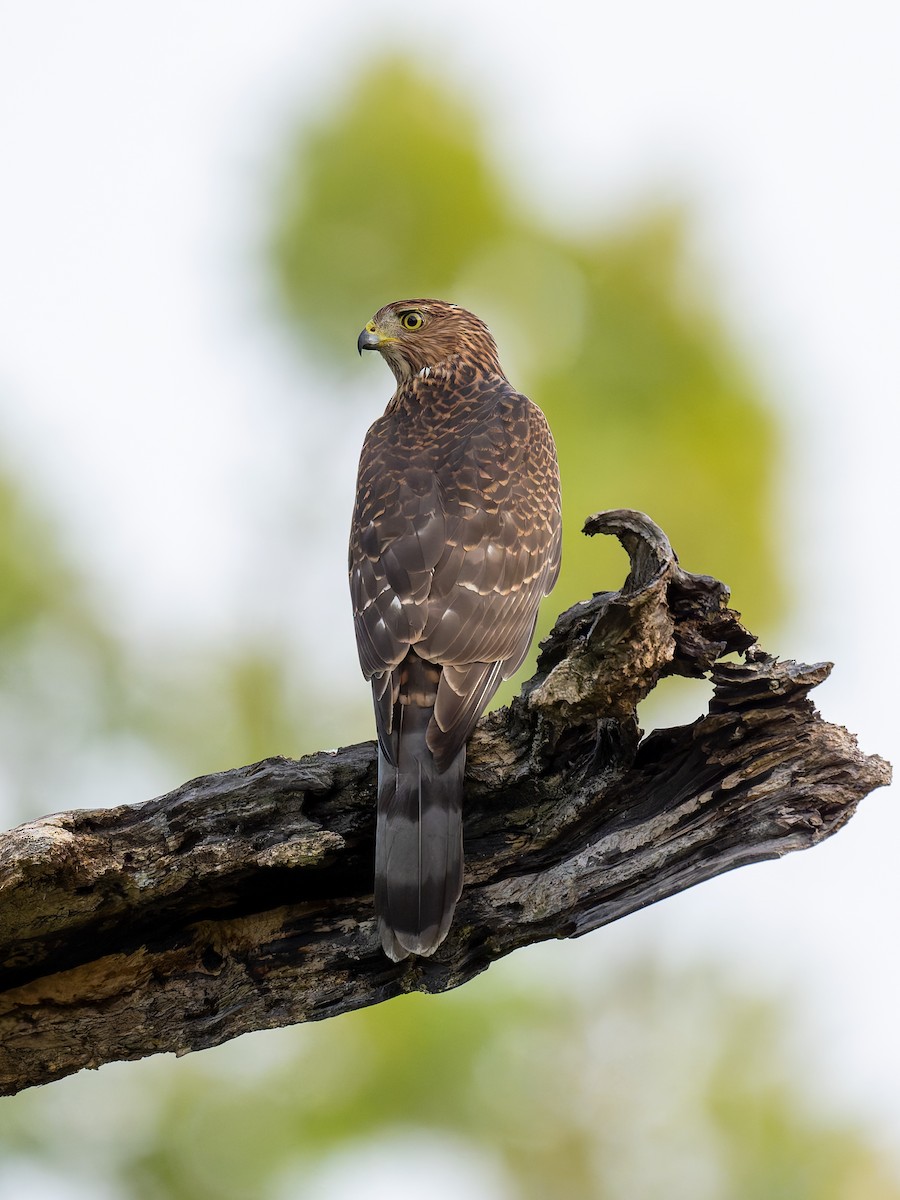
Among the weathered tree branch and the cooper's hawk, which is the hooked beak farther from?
the weathered tree branch

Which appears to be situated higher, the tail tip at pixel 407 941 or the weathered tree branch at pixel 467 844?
the weathered tree branch at pixel 467 844

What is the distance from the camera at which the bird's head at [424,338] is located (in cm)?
581

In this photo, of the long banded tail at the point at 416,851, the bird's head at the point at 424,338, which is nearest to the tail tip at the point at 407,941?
the long banded tail at the point at 416,851

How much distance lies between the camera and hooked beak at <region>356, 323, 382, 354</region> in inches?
229

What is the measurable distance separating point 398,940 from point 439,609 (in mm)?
1088

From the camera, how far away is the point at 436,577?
169 inches

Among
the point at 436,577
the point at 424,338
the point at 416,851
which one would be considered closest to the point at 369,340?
the point at 424,338

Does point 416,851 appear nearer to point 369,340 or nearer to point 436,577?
point 436,577

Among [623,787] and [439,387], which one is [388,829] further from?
[439,387]

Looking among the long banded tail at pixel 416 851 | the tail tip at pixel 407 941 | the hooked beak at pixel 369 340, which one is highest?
the hooked beak at pixel 369 340

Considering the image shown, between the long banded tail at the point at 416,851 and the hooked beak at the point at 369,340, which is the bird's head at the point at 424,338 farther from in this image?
the long banded tail at the point at 416,851

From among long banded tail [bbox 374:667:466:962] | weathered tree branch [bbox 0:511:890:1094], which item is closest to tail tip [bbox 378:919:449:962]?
long banded tail [bbox 374:667:466:962]

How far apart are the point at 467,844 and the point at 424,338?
109 inches

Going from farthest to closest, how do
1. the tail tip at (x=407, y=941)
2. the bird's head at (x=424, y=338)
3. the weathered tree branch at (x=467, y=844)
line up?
the bird's head at (x=424, y=338), the tail tip at (x=407, y=941), the weathered tree branch at (x=467, y=844)
